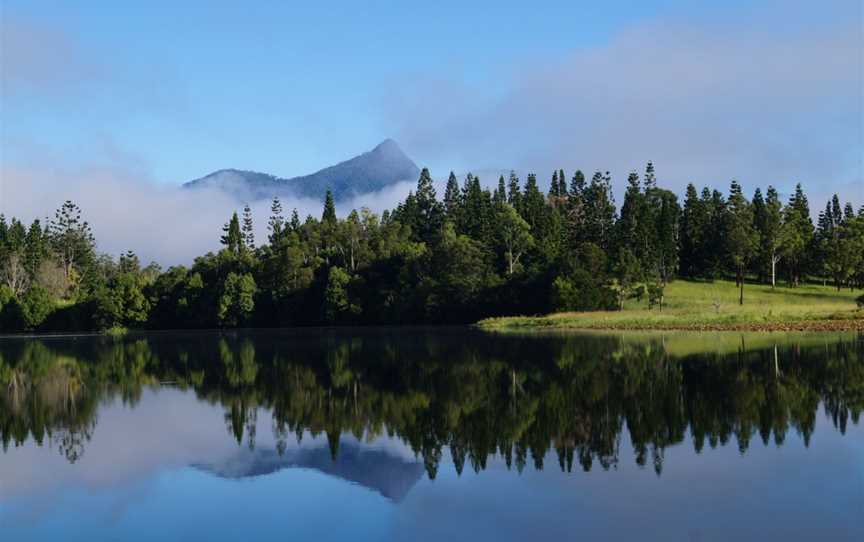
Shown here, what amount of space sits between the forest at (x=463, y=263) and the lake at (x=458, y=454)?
64.8 meters

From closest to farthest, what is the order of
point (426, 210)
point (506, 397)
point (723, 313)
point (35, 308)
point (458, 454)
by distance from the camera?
point (458, 454) < point (506, 397) < point (723, 313) < point (35, 308) < point (426, 210)

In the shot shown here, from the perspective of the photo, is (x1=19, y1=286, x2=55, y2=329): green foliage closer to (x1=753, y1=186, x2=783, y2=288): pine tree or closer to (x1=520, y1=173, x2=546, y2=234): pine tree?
(x1=520, y1=173, x2=546, y2=234): pine tree

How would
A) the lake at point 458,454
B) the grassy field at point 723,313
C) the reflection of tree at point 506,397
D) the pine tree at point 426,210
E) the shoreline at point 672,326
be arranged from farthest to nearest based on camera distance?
the pine tree at point 426,210
the grassy field at point 723,313
the shoreline at point 672,326
the reflection of tree at point 506,397
the lake at point 458,454

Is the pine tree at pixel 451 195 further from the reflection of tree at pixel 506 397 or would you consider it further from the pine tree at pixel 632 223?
the reflection of tree at pixel 506 397

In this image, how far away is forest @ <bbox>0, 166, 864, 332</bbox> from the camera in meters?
107

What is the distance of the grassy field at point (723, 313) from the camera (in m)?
66.0

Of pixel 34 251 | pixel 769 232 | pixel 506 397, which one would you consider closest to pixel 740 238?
pixel 769 232

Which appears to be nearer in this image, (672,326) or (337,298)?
(672,326)

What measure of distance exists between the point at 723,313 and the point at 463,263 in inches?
1641

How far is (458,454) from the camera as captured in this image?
20297 millimetres

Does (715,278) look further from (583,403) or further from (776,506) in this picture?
(776,506)

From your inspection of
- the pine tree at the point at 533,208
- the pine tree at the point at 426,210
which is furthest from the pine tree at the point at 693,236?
the pine tree at the point at 426,210

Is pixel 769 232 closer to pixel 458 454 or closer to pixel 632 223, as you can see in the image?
pixel 632 223

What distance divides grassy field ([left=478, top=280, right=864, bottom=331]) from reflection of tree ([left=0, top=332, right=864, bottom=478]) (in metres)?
17.6
